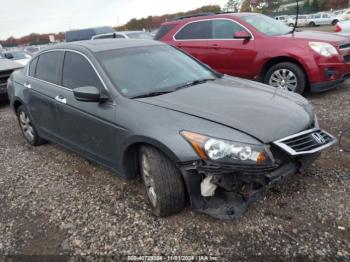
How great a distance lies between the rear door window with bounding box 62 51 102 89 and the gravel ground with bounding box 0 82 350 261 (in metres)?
1.11

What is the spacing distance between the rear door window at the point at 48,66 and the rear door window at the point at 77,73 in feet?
0.73

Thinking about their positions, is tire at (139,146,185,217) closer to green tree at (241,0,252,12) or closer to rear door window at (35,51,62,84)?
rear door window at (35,51,62,84)

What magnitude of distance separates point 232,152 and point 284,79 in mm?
3939

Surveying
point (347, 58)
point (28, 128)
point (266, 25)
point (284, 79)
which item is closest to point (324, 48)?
point (347, 58)

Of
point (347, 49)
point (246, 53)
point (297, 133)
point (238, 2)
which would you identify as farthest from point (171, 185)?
point (238, 2)

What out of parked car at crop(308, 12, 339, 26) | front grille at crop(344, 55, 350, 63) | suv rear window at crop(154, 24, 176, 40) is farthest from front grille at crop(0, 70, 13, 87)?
parked car at crop(308, 12, 339, 26)

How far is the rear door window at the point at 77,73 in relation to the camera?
10.7ft

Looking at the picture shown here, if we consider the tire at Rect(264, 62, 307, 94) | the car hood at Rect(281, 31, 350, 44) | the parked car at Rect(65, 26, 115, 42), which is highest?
the parked car at Rect(65, 26, 115, 42)

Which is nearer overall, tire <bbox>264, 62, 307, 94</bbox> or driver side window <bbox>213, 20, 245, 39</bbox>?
tire <bbox>264, 62, 307, 94</bbox>

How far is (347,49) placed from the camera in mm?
5629

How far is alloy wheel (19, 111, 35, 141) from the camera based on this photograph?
4.71 metres

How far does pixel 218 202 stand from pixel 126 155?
0.98m

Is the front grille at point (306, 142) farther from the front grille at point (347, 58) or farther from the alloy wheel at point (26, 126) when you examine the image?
the alloy wheel at point (26, 126)

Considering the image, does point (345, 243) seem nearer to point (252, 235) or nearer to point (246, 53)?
point (252, 235)
